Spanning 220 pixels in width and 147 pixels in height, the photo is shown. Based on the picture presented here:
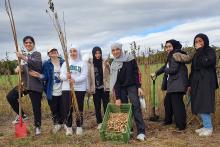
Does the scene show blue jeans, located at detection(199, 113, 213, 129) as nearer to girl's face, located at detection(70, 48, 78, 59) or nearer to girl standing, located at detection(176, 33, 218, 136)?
girl standing, located at detection(176, 33, 218, 136)

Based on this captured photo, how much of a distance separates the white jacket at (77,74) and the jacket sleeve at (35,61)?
432 mm

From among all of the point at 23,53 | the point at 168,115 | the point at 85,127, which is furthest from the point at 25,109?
the point at 168,115

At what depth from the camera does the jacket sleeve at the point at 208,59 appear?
696 centimetres

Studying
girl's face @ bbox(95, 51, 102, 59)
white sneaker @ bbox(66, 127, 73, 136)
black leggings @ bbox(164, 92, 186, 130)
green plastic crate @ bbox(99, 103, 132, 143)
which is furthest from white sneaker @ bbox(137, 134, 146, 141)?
girl's face @ bbox(95, 51, 102, 59)

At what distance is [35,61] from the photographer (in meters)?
7.58

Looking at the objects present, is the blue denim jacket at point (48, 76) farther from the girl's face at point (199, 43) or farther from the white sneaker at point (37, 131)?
the girl's face at point (199, 43)

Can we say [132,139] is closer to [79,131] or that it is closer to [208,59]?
[79,131]

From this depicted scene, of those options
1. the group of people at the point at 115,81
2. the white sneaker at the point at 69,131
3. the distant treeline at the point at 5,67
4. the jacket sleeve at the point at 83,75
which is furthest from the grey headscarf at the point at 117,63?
the distant treeline at the point at 5,67

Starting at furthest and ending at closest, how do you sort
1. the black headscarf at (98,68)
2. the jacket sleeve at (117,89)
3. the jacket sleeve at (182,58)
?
the black headscarf at (98,68), the jacket sleeve at (182,58), the jacket sleeve at (117,89)

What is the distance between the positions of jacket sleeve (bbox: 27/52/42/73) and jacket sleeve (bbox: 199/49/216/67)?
2.86 meters

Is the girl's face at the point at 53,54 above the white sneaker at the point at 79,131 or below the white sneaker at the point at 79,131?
above

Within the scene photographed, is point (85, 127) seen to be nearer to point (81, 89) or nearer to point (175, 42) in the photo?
point (81, 89)

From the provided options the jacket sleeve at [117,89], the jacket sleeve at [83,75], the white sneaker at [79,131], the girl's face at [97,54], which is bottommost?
the white sneaker at [79,131]

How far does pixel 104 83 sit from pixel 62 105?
0.90 metres
